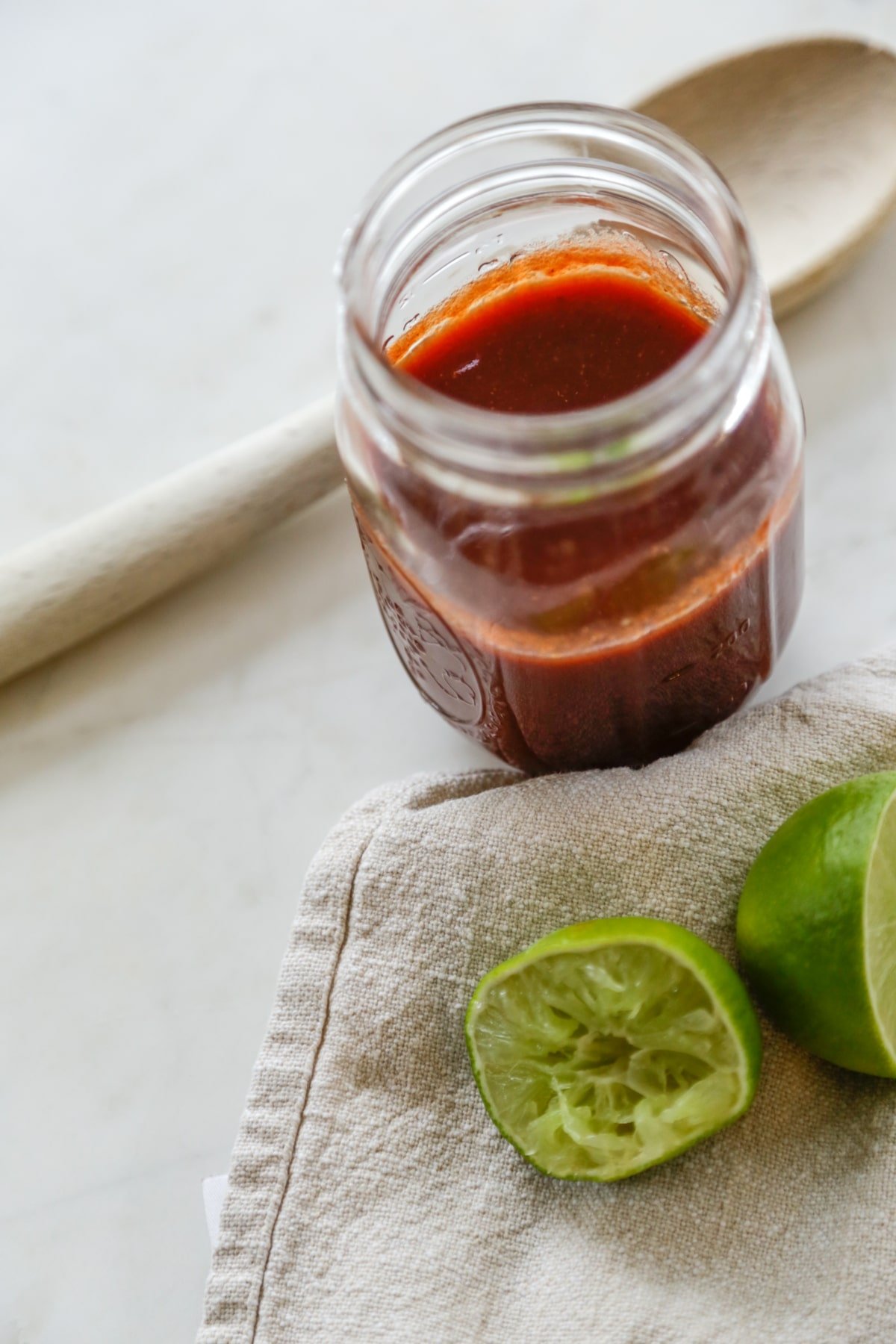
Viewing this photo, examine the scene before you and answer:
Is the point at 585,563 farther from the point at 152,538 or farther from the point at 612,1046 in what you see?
the point at 152,538

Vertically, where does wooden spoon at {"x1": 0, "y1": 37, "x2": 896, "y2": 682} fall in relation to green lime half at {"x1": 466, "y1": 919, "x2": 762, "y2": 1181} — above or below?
above

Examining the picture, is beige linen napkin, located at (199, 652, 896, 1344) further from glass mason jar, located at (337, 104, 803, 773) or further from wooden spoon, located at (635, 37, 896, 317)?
wooden spoon, located at (635, 37, 896, 317)

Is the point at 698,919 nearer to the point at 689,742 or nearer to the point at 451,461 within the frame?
the point at 689,742

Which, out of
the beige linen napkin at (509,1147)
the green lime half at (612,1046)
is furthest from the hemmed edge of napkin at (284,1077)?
the green lime half at (612,1046)

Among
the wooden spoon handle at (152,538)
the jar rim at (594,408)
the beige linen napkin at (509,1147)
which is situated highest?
the jar rim at (594,408)

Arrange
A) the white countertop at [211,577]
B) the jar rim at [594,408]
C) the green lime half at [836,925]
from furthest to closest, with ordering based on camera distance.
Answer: the white countertop at [211,577] → the green lime half at [836,925] → the jar rim at [594,408]

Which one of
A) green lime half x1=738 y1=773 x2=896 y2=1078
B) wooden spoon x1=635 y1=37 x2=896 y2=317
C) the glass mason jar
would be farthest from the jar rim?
wooden spoon x1=635 y1=37 x2=896 y2=317

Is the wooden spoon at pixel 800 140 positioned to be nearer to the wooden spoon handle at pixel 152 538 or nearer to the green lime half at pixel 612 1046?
the wooden spoon handle at pixel 152 538

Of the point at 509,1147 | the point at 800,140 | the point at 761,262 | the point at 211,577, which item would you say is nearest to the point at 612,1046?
the point at 509,1147
